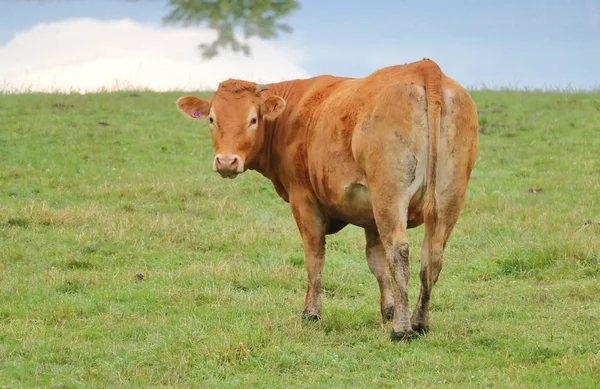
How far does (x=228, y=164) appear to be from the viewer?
8805 millimetres

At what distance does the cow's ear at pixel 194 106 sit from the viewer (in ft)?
31.8

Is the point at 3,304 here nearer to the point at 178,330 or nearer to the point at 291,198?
the point at 178,330

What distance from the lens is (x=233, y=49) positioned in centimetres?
1514

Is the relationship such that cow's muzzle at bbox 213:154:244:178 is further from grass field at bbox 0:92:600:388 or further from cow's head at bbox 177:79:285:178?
grass field at bbox 0:92:600:388

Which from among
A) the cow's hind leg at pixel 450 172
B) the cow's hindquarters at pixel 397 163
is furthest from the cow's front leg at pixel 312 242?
the cow's hind leg at pixel 450 172

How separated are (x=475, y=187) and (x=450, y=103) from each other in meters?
9.42

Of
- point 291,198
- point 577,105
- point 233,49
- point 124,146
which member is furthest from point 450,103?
point 577,105

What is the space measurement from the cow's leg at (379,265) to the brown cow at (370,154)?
0.01 meters

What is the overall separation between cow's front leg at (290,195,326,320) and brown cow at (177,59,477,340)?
0.03ft

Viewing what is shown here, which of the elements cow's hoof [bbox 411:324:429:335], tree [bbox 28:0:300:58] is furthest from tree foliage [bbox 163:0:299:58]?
cow's hoof [bbox 411:324:429:335]

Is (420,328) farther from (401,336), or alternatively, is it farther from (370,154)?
(370,154)

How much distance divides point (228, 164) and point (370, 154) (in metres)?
1.62

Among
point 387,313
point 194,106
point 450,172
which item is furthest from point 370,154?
point 194,106

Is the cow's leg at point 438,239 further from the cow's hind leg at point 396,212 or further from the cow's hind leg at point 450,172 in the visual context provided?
the cow's hind leg at point 396,212
